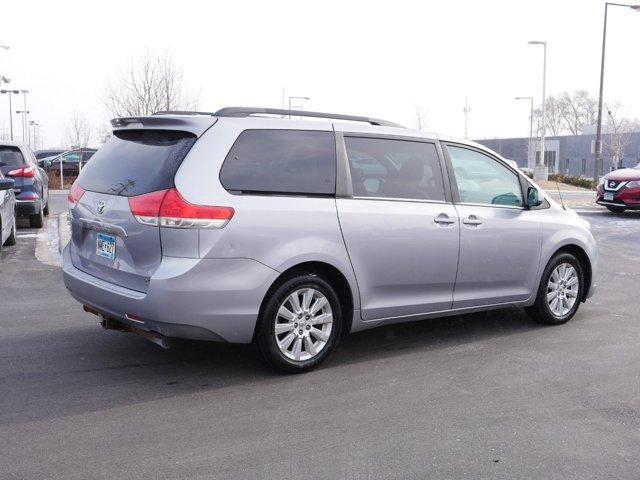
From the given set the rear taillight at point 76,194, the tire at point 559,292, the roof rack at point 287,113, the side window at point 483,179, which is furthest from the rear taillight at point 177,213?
the tire at point 559,292

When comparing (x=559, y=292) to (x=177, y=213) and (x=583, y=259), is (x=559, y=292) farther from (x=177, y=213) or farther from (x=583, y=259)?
(x=177, y=213)

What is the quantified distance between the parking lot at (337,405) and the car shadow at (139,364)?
0.02 metres

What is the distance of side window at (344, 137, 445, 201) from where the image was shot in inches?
222

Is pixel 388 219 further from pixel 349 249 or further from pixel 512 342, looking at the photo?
pixel 512 342

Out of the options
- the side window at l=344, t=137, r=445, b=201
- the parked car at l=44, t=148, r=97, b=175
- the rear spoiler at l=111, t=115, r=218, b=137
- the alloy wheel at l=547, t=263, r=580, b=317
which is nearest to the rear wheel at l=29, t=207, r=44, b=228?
the rear spoiler at l=111, t=115, r=218, b=137

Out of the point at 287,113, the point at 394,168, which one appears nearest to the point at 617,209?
the point at 394,168

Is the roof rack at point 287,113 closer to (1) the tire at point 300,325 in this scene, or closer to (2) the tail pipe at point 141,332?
(1) the tire at point 300,325

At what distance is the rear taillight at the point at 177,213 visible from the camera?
4770 millimetres

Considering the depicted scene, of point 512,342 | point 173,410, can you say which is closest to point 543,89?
point 512,342

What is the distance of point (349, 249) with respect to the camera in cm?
542

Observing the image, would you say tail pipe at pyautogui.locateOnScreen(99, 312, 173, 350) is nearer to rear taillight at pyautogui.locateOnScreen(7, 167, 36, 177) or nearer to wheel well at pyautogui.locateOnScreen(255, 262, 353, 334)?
wheel well at pyautogui.locateOnScreen(255, 262, 353, 334)

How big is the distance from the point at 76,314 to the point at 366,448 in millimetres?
4026

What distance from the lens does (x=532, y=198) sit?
266 inches

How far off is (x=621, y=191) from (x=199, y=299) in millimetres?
16903
